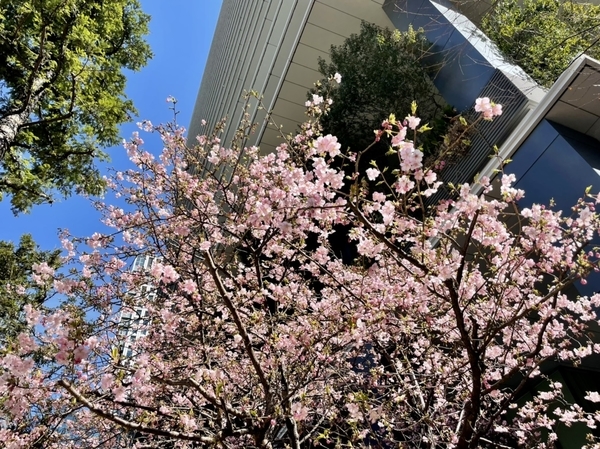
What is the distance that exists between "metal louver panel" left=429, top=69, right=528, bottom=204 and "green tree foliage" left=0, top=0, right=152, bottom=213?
25.0ft

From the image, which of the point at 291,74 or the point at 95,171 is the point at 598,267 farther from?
the point at 291,74

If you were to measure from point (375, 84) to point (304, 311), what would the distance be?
7082mm

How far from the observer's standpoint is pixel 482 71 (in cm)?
881

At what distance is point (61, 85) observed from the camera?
7391 millimetres

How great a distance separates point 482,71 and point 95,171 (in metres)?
9.52

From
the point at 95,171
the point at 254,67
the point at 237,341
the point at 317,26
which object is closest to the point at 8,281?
the point at 95,171

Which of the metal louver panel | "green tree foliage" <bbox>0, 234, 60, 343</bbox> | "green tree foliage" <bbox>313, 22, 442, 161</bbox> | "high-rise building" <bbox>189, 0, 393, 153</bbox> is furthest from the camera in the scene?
"high-rise building" <bbox>189, 0, 393, 153</bbox>

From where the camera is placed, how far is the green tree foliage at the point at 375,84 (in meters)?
10.0

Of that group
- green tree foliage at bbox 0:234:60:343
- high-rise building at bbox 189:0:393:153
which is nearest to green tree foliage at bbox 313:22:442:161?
high-rise building at bbox 189:0:393:153

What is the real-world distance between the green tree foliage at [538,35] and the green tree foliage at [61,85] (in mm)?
8806

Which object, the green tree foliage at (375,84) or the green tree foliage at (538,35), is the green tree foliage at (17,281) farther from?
the green tree foliage at (538,35)

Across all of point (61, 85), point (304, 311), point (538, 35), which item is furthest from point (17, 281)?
point (538, 35)

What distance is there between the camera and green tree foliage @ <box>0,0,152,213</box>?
6574mm

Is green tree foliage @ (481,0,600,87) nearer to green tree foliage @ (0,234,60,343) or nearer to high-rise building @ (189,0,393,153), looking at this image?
high-rise building @ (189,0,393,153)
